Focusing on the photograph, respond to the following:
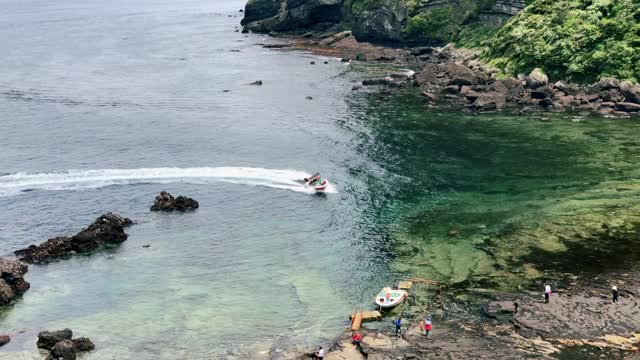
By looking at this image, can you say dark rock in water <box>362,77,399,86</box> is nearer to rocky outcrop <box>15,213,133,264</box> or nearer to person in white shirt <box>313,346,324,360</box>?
rocky outcrop <box>15,213,133,264</box>

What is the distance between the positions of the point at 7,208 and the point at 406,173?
172 ft

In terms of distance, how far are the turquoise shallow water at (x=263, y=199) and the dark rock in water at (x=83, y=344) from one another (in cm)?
70

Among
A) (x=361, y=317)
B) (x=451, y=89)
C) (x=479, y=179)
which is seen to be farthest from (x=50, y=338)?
(x=451, y=89)

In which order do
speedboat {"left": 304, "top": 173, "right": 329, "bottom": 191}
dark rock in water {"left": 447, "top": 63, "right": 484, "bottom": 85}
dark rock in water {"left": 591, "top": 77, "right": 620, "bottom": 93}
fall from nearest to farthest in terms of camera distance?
speedboat {"left": 304, "top": 173, "right": 329, "bottom": 191} → dark rock in water {"left": 591, "top": 77, "right": 620, "bottom": 93} → dark rock in water {"left": 447, "top": 63, "right": 484, "bottom": 85}

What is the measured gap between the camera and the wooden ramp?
54.1 metres

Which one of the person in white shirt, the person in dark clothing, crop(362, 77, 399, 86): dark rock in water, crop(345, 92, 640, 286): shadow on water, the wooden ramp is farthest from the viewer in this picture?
crop(362, 77, 399, 86): dark rock in water

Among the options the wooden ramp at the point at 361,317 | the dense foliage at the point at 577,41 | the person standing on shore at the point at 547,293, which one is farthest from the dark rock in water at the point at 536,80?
the wooden ramp at the point at 361,317

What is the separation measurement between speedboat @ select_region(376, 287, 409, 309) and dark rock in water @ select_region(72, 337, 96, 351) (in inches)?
934

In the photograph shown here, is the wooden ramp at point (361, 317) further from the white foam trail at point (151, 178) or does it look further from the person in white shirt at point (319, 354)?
the white foam trail at point (151, 178)

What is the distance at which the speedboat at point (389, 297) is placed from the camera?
5600 centimetres

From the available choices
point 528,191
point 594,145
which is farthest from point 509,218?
point 594,145

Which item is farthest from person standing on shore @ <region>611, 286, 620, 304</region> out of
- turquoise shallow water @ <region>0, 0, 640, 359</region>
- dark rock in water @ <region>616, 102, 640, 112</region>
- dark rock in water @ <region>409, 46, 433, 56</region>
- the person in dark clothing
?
dark rock in water @ <region>409, 46, 433, 56</region>

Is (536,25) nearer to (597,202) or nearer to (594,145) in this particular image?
(594,145)

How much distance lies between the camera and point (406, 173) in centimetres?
9256
